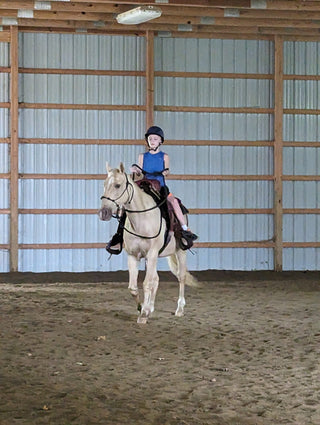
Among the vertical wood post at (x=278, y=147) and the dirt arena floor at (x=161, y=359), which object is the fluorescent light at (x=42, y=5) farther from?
the dirt arena floor at (x=161, y=359)

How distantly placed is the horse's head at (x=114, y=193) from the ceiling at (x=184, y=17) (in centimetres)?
474

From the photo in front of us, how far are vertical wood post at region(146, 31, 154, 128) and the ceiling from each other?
0.76ft

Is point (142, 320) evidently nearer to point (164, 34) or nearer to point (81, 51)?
point (81, 51)

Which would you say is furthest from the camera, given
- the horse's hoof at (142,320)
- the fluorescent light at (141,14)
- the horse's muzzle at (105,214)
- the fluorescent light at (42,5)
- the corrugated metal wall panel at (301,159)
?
the corrugated metal wall panel at (301,159)

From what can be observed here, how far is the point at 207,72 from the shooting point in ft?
47.8

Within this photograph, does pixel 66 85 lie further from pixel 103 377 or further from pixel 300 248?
pixel 103 377

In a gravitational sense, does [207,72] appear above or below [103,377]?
above

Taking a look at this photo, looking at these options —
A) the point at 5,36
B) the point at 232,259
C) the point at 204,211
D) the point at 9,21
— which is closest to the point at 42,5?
the point at 9,21

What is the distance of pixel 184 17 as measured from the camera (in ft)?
44.6

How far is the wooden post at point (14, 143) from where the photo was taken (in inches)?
547

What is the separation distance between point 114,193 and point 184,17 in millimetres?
6704

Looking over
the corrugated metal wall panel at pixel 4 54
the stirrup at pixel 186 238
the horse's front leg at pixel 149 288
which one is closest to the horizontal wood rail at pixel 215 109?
the corrugated metal wall panel at pixel 4 54

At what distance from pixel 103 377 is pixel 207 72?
384 inches

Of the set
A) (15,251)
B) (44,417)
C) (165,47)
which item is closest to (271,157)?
(165,47)
